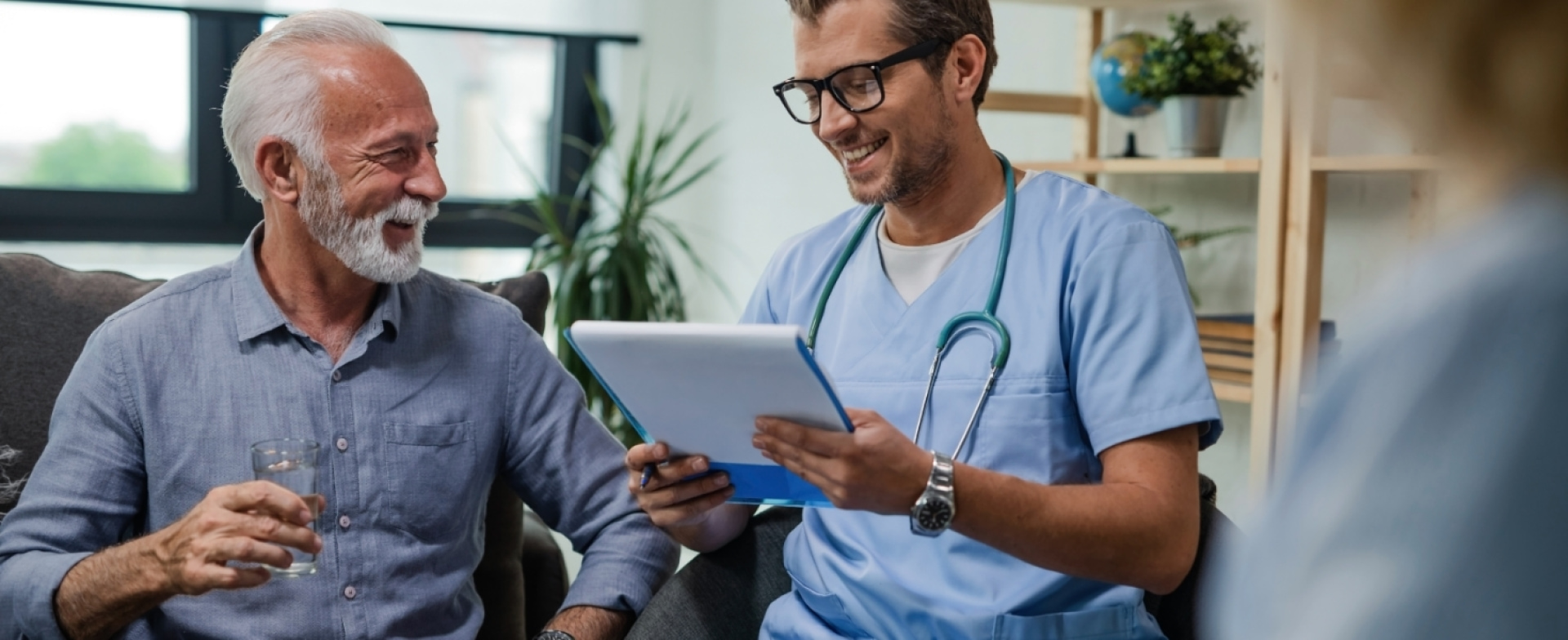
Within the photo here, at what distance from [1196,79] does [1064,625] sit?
1.28m

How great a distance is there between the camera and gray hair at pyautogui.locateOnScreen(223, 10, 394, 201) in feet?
4.96

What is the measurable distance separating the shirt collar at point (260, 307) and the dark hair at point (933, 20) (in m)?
0.59

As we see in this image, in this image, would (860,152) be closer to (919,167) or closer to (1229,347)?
(919,167)

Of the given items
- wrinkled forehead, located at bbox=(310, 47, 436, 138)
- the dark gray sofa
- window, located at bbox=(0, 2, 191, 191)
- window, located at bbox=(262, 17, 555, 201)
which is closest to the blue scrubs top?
the dark gray sofa

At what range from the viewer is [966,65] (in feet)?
4.64

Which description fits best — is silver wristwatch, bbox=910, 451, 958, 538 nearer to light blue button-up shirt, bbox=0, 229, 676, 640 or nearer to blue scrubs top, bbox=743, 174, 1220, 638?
blue scrubs top, bbox=743, 174, 1220, 638

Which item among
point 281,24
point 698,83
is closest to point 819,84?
point 281,24

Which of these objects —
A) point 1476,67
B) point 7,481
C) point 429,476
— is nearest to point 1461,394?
point 1476,67

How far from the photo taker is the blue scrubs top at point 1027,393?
4.03 ft

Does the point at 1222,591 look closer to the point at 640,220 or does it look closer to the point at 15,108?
the point at 640,220

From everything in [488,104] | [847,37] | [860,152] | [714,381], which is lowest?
[714,381]

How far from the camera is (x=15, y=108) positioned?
11.9 ft

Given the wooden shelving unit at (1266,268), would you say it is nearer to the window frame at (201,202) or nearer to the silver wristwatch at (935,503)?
the silver wristwatch at (935,503)

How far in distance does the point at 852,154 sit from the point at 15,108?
3.17 metres
